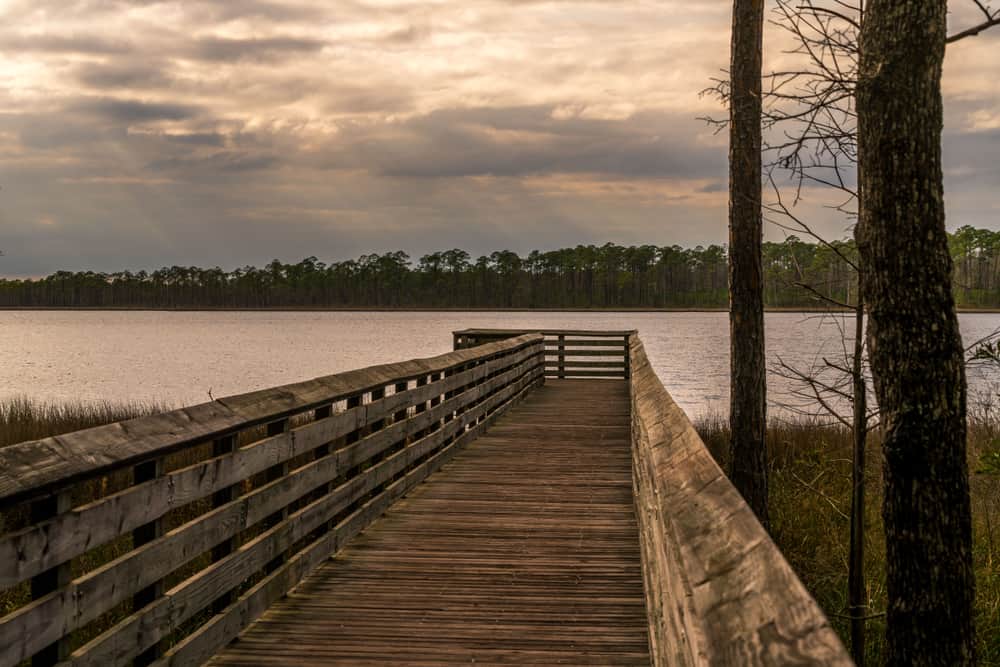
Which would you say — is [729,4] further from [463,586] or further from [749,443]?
[463,586]

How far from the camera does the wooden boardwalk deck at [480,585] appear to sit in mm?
4676

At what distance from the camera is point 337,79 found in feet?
124

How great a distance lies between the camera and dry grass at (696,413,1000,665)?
26.0ft

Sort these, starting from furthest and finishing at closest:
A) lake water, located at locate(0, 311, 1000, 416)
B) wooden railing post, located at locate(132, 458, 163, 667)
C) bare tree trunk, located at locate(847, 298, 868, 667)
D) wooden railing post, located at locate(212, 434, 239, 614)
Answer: lake water, located at locate(0, 311, 1000, 416), bare tree trunk, located at locate(847, 298, 868, 667), wooden railing post, located at locate(212, 434, 239, 614), wooden railing post, located at locate(132, 458, 163, 667)

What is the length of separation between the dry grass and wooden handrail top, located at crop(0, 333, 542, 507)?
378 centimetres

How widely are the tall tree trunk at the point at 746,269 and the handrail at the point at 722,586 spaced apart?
705 cm

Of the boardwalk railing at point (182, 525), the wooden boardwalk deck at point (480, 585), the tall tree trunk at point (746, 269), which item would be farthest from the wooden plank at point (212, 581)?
the tall tree trunk at point (746, 269)

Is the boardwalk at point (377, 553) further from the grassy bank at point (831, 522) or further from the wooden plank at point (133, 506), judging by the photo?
the grassy bank at point (831, 522)

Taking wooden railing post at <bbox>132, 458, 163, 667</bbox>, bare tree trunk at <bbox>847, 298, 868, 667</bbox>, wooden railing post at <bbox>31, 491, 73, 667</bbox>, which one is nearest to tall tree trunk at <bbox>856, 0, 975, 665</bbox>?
bare tree trunk at <bbox>847, 298, 868, 667</bbox>

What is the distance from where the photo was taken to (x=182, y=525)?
475 cm

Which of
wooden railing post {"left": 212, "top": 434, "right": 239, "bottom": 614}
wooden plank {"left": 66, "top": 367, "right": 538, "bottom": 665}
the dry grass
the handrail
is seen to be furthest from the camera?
the dry grass

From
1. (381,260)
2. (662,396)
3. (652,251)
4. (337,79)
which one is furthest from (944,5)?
(381,260)

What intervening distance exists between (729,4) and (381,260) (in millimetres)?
156451

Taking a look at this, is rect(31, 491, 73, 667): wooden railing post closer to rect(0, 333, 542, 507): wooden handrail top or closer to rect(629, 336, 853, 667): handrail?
rect(0, 333, 542, 507): wooden handrail top
